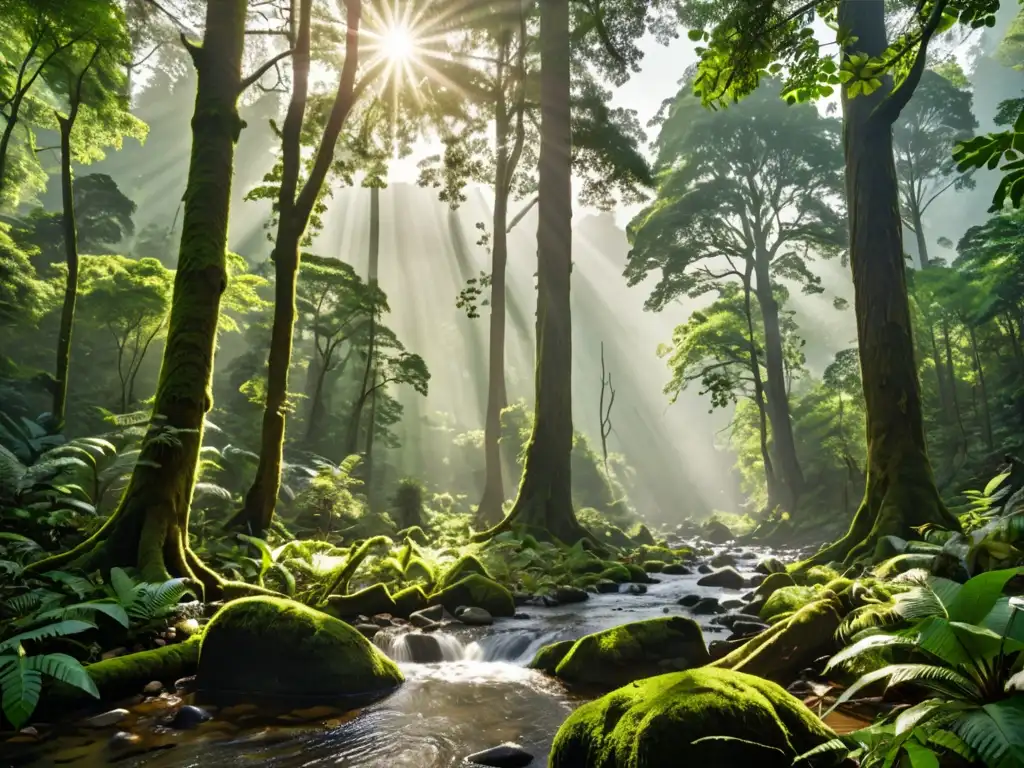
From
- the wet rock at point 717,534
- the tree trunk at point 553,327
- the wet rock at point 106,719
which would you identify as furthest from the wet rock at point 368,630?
the wet rock at point 717,534

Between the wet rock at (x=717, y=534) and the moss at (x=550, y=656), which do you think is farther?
the wet rock at (x=717, y=534)

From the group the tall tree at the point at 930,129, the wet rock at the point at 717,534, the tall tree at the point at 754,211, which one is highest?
the tall tree at the point at 930,129

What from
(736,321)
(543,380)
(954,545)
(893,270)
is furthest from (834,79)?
(736,321)

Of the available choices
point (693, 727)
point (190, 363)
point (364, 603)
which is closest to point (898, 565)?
point (693, 727)

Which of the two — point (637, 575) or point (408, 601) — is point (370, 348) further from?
point (408, 601)

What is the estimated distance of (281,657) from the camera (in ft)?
13.6

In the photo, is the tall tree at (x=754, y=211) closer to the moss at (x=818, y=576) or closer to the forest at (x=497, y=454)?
the forest at (x=497, y=454)

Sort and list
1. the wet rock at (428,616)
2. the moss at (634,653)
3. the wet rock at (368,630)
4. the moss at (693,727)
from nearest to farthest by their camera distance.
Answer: the moss at (693,727) → the moss at (634,653) → the wet rock at (368,630) → the wet rock at (428,616)

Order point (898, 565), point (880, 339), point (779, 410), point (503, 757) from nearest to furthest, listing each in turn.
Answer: point (503, 757), point (898, 565), point (880, 339), point (779, 410)

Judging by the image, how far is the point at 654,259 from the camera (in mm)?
24406

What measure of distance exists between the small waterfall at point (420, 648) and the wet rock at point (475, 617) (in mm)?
857

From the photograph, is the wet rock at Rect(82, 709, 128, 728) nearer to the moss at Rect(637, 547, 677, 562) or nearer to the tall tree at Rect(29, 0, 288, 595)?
the tall tree at Rect(29, 0, 288, 595)

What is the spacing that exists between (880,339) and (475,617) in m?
6.29

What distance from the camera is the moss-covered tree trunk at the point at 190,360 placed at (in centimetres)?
555
